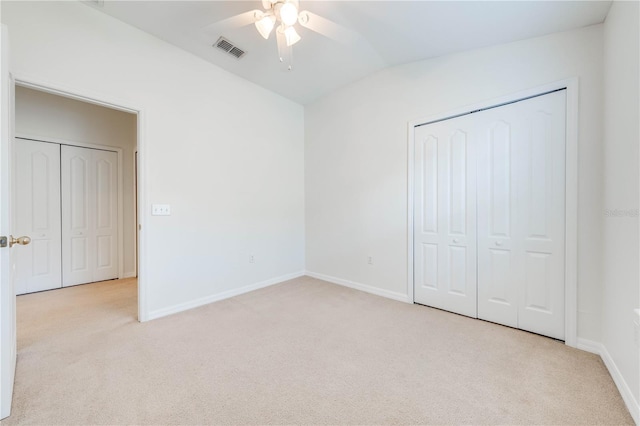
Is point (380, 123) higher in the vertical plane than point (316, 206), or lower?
higher

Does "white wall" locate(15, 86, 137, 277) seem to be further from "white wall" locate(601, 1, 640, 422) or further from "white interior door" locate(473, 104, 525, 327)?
"white wall" locate(601, 1, 640, 422)

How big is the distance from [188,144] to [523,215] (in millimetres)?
3462

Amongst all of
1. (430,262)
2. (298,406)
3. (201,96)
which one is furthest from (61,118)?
(430,262)

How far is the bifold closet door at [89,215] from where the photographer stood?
3.74m

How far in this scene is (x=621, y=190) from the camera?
5.44ft

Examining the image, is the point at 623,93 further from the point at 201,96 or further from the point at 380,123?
the point at 201,96

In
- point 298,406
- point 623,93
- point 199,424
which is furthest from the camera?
point 623,93

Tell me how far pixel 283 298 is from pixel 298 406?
1.82 meters

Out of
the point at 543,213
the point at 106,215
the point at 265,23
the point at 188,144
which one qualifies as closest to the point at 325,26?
the point at 265,23

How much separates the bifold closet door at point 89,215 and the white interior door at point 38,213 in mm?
90

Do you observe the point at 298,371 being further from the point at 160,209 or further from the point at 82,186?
the point at 82,186

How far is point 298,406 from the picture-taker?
4.86ft

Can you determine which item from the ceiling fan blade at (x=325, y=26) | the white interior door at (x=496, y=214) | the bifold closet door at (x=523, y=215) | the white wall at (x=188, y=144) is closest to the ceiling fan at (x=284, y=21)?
the ceiling fan blade at (x=325, y=26)

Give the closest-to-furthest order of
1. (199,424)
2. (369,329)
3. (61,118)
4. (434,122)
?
(199,424) < (369,329) < (434,122) < (61,118)
